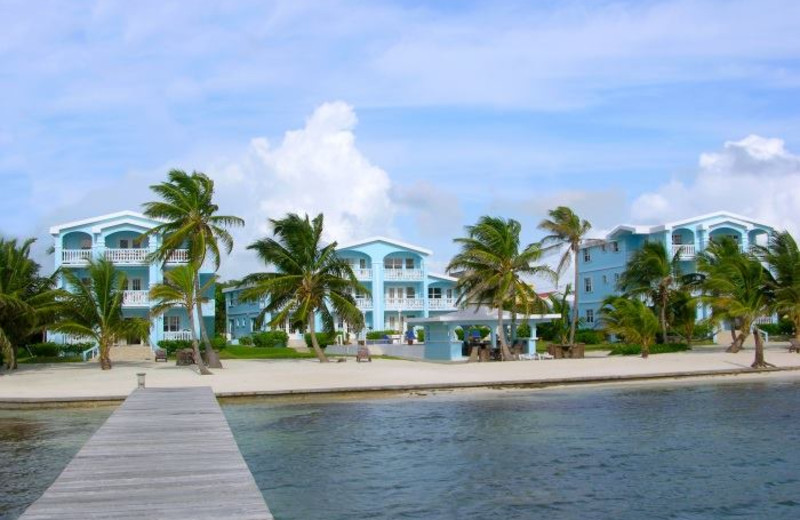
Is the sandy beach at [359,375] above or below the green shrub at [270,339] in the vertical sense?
below

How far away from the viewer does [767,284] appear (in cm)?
4138

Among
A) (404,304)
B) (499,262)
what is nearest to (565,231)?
(499,262)

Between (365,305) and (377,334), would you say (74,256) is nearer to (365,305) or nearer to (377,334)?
(377,334)

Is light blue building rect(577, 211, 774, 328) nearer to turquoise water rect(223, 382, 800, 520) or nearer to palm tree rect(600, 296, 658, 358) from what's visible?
palm tree rect(600, 296, 658, 358)

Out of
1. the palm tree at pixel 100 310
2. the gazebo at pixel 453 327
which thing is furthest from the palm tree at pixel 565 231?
the palm tree at pixel 100 310

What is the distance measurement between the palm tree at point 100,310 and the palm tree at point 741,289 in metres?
25.5

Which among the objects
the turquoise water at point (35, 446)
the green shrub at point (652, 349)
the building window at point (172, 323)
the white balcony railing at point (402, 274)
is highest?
the white balcony railing at point (402, 274)

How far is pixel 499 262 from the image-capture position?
39.4 metres

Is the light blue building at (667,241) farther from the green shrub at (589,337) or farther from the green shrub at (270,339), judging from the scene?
the green shrub at (270,339)

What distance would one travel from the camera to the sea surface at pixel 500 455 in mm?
12531

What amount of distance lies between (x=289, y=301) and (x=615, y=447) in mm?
24761

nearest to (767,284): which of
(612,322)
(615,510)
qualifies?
(612,322)

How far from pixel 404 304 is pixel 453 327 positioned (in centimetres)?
2043

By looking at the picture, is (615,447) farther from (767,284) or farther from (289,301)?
(767,284)
